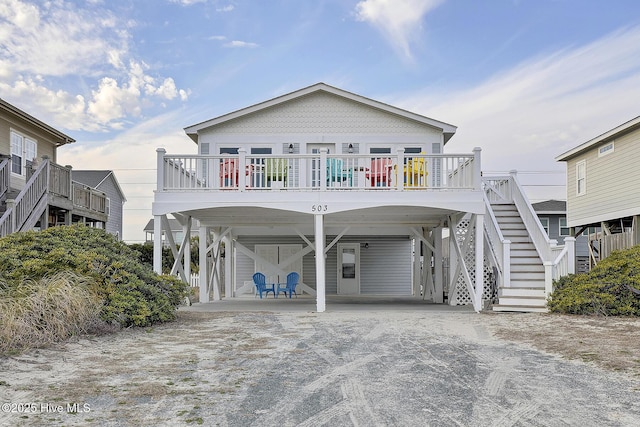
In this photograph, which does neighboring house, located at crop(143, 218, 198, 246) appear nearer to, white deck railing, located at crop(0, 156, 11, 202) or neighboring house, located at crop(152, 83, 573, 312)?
neighboring house, located at crop(152, 83, 573, 312)

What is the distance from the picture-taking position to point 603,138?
63.9 feet

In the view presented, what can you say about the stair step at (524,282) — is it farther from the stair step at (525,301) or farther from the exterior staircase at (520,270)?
the stair step at (525,301)

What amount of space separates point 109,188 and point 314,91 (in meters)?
23.8

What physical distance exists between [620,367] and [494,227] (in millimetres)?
7830

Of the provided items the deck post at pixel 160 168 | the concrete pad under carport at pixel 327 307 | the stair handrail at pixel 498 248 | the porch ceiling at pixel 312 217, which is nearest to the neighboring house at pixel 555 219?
the porch ceiling at pixel 312 217

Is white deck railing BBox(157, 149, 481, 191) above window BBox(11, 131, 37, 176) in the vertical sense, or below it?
below

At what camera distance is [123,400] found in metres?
4.90

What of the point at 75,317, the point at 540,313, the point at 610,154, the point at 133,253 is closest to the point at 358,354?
the point at 75,317

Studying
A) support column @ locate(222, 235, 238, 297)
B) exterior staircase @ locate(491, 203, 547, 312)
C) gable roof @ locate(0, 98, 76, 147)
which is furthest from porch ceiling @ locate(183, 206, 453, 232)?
gable roof @ locate(0, 98, 76, 147)

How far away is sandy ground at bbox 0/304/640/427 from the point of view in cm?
454

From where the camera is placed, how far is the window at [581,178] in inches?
867

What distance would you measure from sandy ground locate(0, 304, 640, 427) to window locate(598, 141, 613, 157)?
1198 centimetres

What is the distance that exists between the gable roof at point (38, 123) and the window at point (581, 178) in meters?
19.9

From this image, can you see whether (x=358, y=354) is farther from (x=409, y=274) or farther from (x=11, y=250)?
(x=409, y=274)
